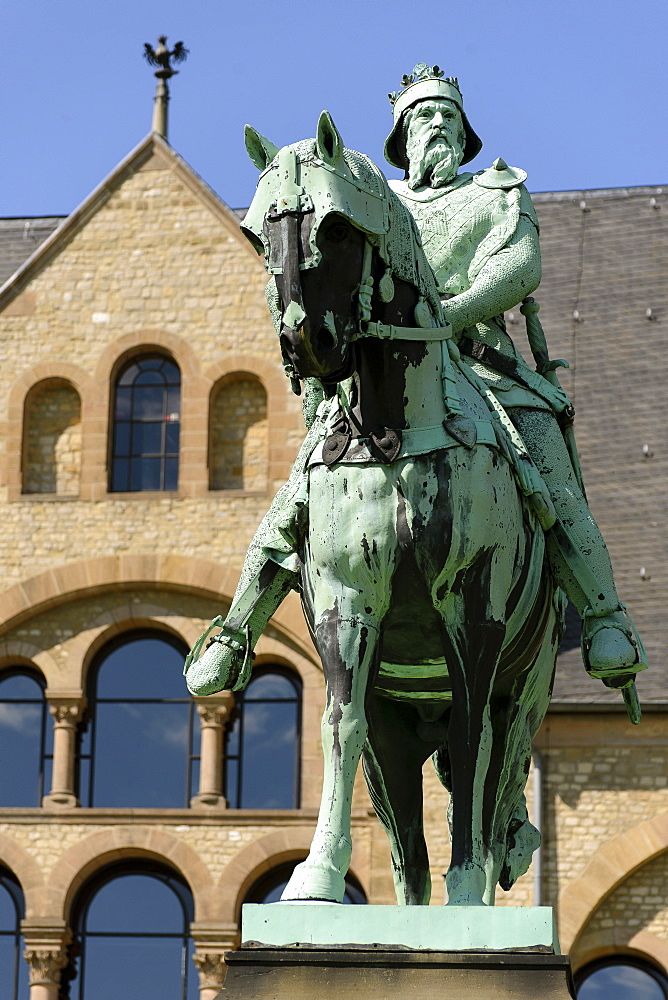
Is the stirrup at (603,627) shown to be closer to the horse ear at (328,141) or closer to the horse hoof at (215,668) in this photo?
the horse hoof at (215,668)

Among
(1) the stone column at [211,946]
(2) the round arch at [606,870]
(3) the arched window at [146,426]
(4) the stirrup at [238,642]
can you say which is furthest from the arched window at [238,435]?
(4) the stirrup at [238,642]

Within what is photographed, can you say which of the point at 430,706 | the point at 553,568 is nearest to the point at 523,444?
the point at 553,568

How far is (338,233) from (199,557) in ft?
48.6

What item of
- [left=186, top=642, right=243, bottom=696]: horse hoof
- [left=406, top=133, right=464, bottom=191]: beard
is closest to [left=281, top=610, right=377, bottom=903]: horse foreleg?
[left=186, top=642, right=243, bottom=696]: horse hoof

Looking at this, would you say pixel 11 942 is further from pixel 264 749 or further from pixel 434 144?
pixel 434 144

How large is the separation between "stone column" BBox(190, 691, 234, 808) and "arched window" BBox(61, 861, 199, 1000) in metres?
0.88

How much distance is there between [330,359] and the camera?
641 centimetres

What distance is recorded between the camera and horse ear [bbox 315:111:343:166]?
256 inches

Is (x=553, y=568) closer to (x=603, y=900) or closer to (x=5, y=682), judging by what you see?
(x=603, y=900)

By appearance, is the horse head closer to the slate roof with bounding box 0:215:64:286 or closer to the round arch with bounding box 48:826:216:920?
the round arch with bounding box 48:826:216:920

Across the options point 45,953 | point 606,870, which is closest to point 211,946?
point 45,953

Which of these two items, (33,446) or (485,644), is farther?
(33,446)

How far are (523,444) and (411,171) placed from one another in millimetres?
1413

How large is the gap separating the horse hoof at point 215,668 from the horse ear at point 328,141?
1937 mm
